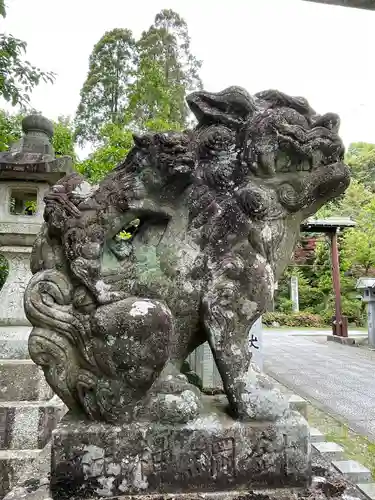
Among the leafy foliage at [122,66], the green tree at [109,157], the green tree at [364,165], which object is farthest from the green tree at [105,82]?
the green tree at [364,165]

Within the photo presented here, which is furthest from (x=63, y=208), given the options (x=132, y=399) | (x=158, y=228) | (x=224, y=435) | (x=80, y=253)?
(x=224, y=435)

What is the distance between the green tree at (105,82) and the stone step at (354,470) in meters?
14.5

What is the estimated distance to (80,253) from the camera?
1606 millimetres

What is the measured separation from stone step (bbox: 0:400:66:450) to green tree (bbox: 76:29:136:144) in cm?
1408

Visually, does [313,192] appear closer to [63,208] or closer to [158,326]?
[158,326]

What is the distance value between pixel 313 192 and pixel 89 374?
1.11 m

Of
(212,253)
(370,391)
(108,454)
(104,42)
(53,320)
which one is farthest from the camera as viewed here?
(104,42)

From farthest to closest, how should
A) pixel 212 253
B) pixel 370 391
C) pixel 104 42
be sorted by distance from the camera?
pixel 104 42 < pixel 370 391 < pixel 212 253

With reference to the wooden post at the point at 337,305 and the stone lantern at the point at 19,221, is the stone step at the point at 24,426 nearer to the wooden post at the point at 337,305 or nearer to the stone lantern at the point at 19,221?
the stone lantern at the point at 19,221

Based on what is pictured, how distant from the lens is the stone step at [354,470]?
9.58ft

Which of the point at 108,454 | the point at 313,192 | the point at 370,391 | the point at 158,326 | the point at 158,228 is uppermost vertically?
the point at 313,192

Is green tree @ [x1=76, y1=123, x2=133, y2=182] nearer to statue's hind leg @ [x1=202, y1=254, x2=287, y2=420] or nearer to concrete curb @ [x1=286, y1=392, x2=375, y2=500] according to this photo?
concrete curb @ [x1=286, y1=392, x2=375, y2=500]

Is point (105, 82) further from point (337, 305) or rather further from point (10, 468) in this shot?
point (10, 468)

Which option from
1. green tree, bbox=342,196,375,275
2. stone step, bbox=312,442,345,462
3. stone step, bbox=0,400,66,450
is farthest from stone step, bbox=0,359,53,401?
green tree, bbox=342,196,375,275
